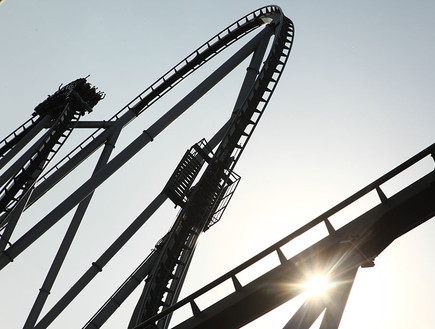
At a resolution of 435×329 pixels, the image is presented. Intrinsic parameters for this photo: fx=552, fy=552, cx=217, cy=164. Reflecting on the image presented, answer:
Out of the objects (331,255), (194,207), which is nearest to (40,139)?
(194,207)

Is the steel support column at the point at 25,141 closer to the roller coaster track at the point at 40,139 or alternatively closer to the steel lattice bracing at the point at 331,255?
the roller coaster track at the point at 40,139

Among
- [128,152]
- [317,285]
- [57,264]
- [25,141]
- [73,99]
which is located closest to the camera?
[317,285]

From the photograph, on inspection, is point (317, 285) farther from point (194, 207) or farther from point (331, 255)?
point (194, 207)

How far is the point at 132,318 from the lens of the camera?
9.17m

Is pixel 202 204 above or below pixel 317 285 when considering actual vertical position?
above

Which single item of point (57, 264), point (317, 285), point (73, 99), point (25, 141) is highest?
point (73, 99)

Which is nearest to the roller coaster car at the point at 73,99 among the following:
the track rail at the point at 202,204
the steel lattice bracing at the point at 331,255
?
the track rail at the point at 202,204

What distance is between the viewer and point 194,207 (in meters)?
10.6

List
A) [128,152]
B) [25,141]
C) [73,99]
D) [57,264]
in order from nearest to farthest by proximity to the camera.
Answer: [57,264], [128,152], [25,141], [73,99]

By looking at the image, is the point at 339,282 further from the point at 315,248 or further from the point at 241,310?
the point at 241,310

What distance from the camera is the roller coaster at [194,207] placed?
173 inches

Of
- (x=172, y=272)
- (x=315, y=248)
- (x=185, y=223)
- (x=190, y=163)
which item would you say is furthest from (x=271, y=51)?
(x=315, y=248)

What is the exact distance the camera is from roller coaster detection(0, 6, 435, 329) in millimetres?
4395

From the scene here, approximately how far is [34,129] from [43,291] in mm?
4251
